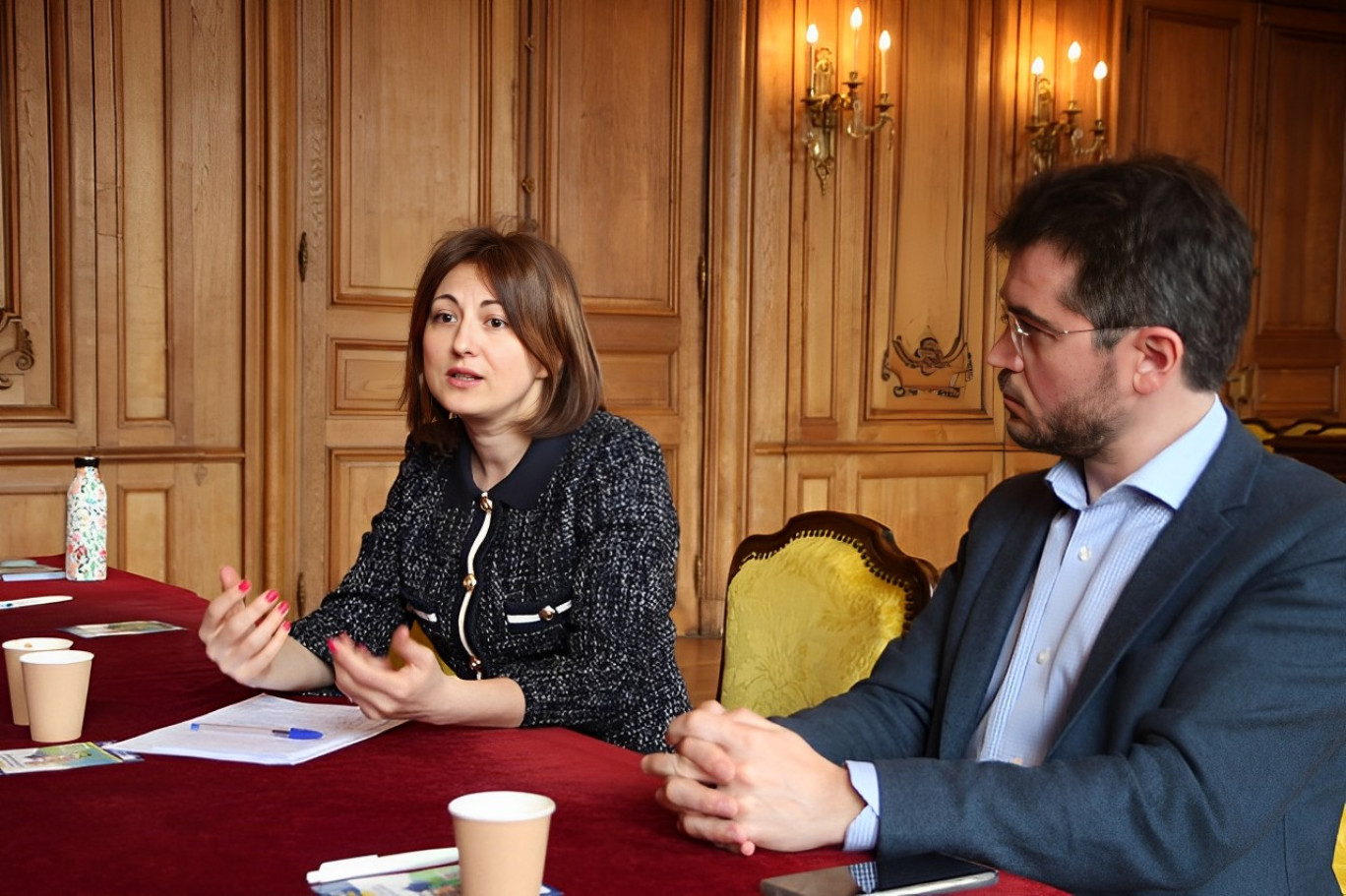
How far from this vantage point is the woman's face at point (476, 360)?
2188mm

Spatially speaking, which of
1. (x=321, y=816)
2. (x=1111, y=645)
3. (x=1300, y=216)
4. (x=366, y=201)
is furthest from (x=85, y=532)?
(x=1300, y=216)

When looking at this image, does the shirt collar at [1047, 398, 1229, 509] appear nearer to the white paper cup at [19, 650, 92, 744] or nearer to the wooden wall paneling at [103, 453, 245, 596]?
the white paper cup at [19, 650, 92, 744]

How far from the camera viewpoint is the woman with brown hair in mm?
2027

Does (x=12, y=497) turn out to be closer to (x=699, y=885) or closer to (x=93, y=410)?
(x=93, y=410)

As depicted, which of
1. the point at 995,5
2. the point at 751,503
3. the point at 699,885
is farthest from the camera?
the point at 995,5

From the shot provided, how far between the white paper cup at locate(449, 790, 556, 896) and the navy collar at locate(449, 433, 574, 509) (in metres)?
1.17

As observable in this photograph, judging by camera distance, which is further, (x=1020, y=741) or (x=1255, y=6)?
(x=1255, y=6)

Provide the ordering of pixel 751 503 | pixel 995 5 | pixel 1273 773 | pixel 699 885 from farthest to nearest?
1. pixel 995 5
2. pixel 751 503
3. pixel 1273 773
4. pixel 699 885

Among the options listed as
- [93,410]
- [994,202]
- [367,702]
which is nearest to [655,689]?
[367,702]

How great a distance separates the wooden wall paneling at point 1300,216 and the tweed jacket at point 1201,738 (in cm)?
645

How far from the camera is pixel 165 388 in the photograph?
501cm

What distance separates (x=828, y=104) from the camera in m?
6.12

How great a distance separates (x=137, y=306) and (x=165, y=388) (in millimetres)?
300

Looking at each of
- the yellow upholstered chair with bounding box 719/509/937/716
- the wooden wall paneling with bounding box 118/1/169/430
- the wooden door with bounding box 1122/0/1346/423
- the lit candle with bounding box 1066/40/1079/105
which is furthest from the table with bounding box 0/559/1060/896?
the wooden door with bounding box 1122/0/1346/423
